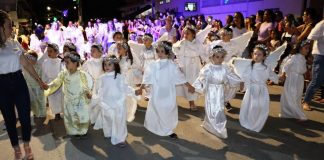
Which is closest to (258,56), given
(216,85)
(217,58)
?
(217,58)

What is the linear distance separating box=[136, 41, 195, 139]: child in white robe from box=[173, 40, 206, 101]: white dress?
5.48 ft

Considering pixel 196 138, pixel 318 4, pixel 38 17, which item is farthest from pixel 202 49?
pixel 38 17

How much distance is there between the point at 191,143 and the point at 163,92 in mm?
948

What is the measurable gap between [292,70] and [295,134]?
1.44 m

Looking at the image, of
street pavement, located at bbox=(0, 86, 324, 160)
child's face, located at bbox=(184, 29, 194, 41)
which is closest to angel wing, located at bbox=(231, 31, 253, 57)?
child's face, located at bbox=(184, 29, 194, 41)

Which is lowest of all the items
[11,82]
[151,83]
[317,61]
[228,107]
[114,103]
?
[228,107]

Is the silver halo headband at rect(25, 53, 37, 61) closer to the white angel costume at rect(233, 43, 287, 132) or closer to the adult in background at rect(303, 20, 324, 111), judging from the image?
the white angel costume at rect(233, 43, 287, 132)

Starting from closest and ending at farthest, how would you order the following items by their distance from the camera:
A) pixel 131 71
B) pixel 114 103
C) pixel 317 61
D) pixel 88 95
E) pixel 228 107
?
pixel 114 103
pixel 88 95
pixel 317 61
pixel 228 107
pixel 131 71

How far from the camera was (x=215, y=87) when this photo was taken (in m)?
5.52

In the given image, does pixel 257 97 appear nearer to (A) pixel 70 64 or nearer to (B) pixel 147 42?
(B) pixel 147 42

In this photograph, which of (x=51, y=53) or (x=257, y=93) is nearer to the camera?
(x=257, y=93)

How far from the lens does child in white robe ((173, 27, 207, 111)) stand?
7063 millimetres

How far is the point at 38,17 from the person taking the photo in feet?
173

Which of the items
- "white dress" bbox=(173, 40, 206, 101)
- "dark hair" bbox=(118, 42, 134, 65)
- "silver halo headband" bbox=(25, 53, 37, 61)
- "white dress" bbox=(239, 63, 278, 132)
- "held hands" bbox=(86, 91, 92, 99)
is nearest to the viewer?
"held hands" bbox=(86, 91, 92, 99)
